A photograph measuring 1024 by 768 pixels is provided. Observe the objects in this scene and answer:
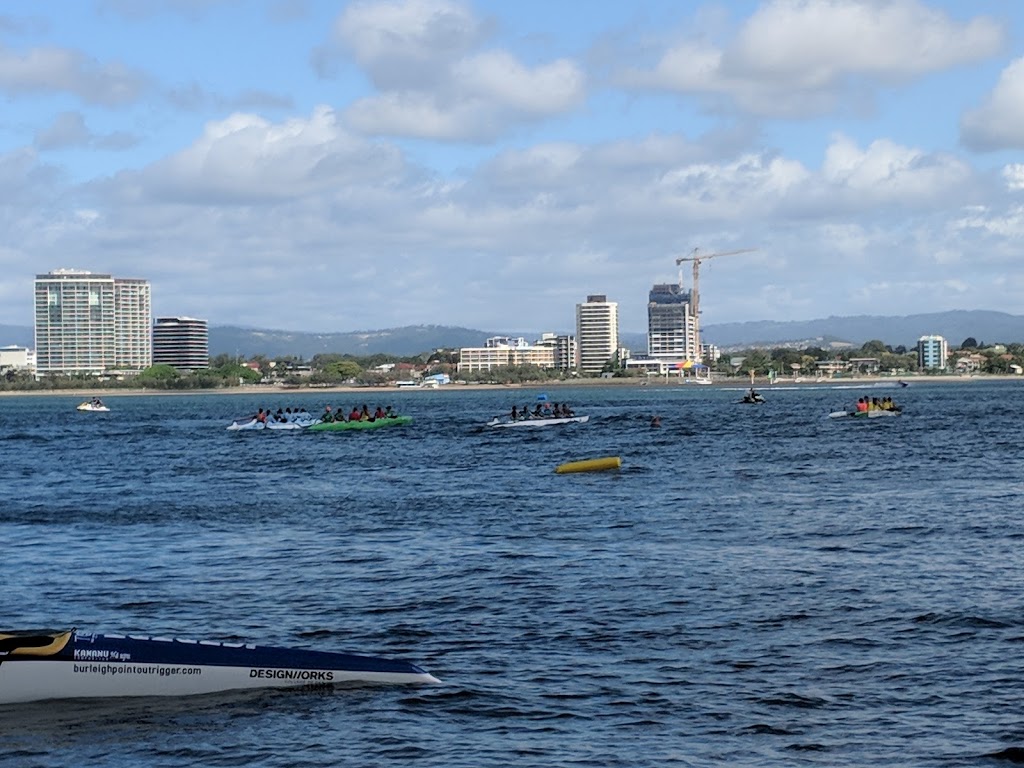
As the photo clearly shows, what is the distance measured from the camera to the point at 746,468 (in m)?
53.3

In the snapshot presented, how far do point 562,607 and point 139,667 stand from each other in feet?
26.5

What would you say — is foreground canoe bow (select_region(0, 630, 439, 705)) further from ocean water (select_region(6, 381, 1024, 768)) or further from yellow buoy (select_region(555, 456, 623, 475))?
yellow buoy (select_region(555, 456, 623, 475))

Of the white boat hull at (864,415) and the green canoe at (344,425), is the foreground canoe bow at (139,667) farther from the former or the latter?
the white boat hull at (864,415)

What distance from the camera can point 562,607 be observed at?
2364 cm

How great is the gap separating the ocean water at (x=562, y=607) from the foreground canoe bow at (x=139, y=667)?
0.23 meters

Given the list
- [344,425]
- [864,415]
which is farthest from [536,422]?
[864,415]

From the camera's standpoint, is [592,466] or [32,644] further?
[592,466]

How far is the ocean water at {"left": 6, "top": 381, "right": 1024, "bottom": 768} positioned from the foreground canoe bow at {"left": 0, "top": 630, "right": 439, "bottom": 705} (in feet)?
0.77

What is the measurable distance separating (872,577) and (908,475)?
2339 centimetres

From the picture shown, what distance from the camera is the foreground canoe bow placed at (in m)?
17.7

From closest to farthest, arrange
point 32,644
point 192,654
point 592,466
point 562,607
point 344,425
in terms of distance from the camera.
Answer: point 32,644, point 192,654, point 562,607, point 592,466, point 344,425

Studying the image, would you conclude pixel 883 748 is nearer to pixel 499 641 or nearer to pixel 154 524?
pixel 499 641

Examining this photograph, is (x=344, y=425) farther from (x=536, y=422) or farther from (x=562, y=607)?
(x=562, y=607)

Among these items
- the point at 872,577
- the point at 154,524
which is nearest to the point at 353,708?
the point at 872,577
